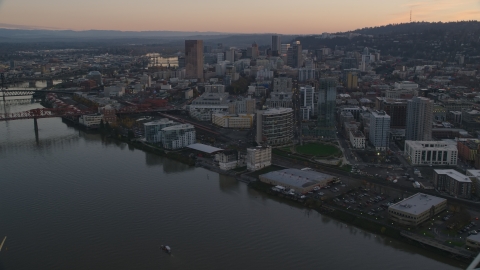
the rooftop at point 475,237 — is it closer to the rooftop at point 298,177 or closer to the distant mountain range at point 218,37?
the rooftop at point 298,177

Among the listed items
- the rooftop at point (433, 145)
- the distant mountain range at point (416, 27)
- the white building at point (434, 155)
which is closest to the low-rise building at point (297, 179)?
the white building at point (434, 155)

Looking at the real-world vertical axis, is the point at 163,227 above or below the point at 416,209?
below

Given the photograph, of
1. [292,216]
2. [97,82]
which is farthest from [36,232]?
[97,82]

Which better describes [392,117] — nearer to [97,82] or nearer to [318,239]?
[318,239]

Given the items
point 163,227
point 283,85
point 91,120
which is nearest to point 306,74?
point 283,85

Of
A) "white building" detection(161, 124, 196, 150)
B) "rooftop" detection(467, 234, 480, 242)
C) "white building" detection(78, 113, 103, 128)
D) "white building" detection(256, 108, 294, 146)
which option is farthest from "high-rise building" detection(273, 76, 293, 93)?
"rooftop" detection(467, 234, 480, 242)

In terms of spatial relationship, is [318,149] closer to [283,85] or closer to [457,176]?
[457,176]
